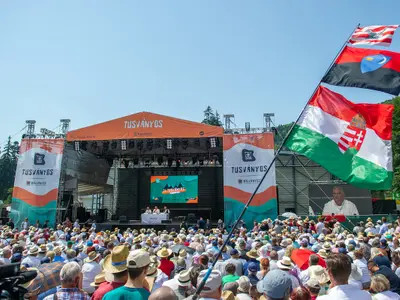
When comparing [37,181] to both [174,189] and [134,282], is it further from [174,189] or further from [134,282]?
[134,282]

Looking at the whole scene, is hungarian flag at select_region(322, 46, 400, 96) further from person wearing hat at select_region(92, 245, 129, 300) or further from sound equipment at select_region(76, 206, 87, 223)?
sound equipment at select_region(76, 206, 87, 223)

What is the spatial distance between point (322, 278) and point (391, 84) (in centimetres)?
288

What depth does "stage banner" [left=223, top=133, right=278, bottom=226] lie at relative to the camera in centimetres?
1683

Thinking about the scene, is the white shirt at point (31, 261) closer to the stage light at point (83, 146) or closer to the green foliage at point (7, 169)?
the stage light at point (83, 146)

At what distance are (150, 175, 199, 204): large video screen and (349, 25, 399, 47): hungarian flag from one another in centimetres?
1757

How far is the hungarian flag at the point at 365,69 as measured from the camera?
476 centimetres

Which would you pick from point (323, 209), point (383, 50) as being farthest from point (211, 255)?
point (323, 209)

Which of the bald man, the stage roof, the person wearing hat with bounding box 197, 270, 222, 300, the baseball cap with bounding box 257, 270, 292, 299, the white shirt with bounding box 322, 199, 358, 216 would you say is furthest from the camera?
the white shirt with bounding box 322, 199, 358, 216

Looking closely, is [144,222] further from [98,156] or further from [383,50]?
[383,50]

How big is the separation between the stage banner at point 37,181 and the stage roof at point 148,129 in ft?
5.74

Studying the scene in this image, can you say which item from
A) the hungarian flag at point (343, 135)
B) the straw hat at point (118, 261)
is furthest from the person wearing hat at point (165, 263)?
the hungarian flag at point (343, 135)

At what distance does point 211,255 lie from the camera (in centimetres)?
596

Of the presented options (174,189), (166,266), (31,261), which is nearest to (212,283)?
(166,266)

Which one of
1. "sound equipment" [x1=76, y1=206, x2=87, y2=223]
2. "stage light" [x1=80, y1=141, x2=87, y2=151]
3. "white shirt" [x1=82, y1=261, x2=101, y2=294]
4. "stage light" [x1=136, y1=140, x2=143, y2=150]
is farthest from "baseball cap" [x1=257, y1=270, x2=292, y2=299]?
"sound equipment" [x1=76, y1=206, x2=87, y2=223]
